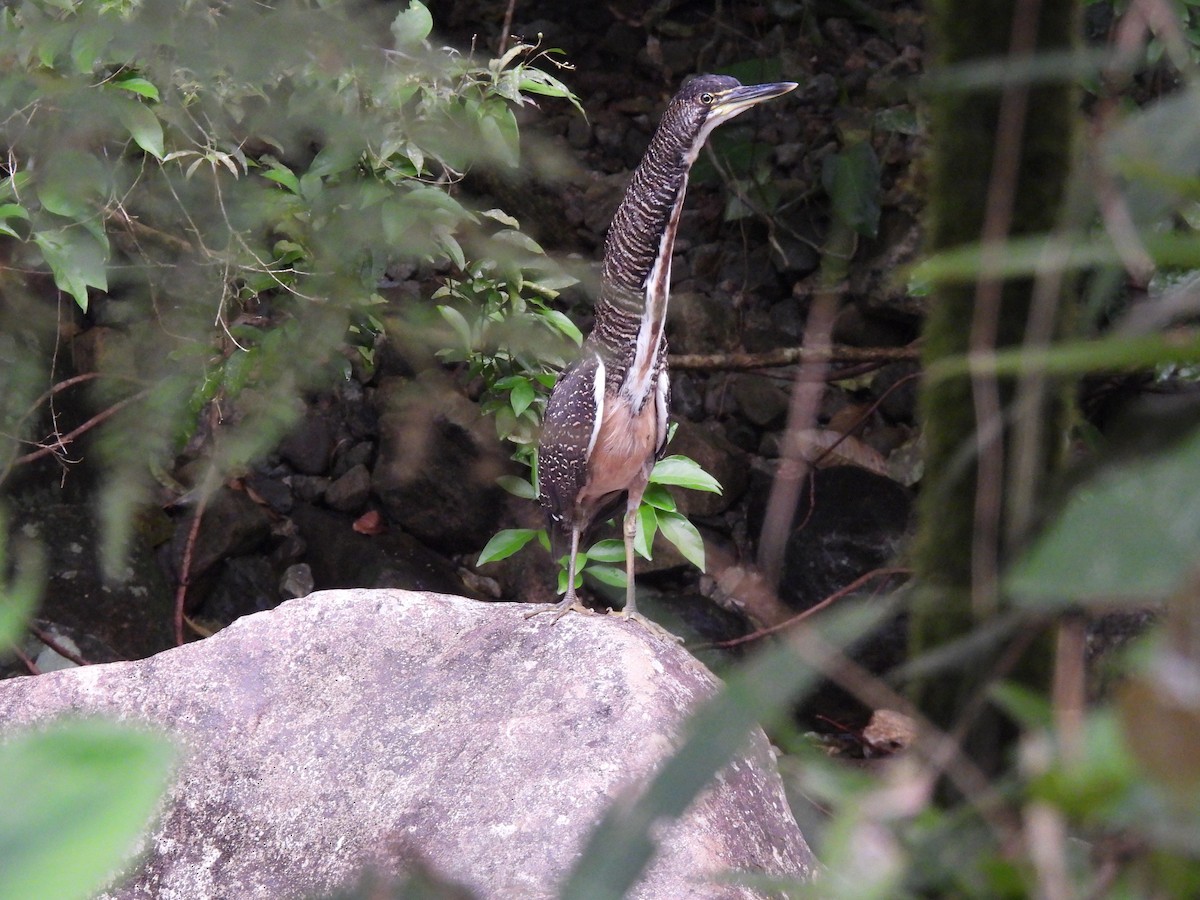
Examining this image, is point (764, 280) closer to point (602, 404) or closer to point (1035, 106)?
point (602, 404)

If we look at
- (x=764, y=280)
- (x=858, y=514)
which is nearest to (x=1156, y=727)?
(x=858, y=514)

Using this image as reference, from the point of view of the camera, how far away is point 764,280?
4.52 meters

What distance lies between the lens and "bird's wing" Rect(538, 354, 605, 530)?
2.53 m

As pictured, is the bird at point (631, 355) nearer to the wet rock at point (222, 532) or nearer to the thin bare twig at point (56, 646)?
the thin bare twig at point (56, 646)

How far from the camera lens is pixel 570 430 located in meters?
2.54

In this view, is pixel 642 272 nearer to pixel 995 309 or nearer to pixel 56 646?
pixel 56 646

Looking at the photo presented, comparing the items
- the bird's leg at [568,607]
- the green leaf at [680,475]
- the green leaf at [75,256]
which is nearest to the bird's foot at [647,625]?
the bird's leg at [568,607]

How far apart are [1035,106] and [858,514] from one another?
3759mm

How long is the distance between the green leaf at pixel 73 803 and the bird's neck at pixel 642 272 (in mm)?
2226

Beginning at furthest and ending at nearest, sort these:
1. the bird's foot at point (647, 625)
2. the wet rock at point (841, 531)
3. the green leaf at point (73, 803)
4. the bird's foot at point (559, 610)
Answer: the wet rock at point (841, 531) < the bird's foot at point (647, 625) < the bird's foot at point (559, 610) < the green leaf at point (73, 803)

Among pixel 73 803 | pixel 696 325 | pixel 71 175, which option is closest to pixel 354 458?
pixel 696 325

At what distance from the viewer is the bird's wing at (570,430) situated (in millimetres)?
2525

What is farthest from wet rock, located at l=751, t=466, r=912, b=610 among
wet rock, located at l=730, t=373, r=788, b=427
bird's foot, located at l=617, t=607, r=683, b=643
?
bird's foot, located at l=617, t=607, r=683, b=643

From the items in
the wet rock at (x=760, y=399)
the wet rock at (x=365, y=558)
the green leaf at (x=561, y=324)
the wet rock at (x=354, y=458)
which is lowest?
the wet rock at (x=365, y=558)
